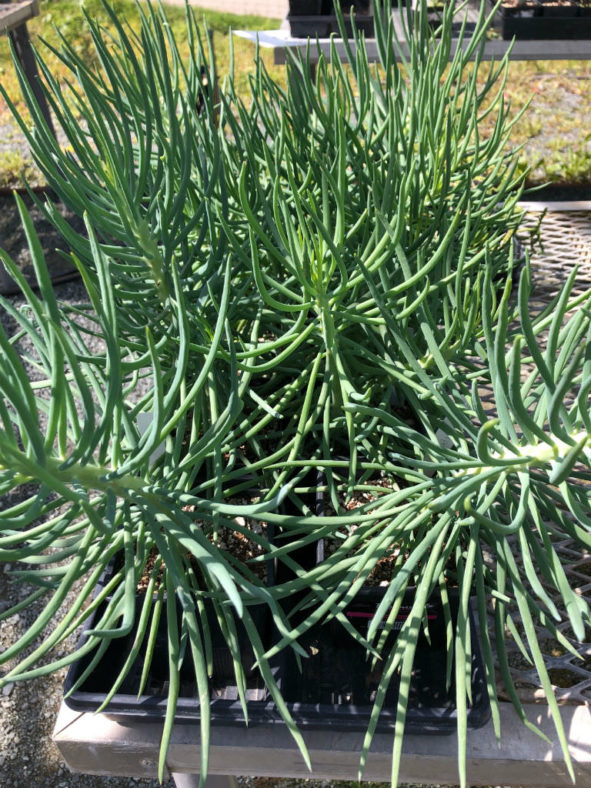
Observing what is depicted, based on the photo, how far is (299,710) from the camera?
1.38 ft

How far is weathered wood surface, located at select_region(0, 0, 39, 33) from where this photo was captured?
1398 mm

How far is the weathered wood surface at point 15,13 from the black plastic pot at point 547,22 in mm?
987

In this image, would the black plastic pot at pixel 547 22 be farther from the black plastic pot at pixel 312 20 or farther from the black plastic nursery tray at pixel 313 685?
the black plastic nursery tray at pixel 313 685

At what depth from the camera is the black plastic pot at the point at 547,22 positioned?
1.16 metres

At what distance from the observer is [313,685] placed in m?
0.46

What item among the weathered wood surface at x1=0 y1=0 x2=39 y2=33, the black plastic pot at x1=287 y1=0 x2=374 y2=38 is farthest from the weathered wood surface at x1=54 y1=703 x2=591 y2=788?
the weathered wood surface at x1=0 y1=0 x2=39 y2=33

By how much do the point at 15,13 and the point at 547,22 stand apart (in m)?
1.11

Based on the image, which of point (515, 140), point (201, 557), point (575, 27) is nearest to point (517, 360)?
point (201, 557)

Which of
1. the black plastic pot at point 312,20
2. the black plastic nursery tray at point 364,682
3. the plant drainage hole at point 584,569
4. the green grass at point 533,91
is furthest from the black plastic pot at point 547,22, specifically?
the black plastic nursery tray at point 364,682

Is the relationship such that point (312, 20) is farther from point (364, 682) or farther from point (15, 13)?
point (364, 682)

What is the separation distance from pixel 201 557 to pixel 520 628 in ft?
1.07

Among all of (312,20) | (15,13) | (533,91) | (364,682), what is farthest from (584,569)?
(533,91)

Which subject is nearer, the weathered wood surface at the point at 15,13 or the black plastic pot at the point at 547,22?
the black plastic pot at the point at 547,22

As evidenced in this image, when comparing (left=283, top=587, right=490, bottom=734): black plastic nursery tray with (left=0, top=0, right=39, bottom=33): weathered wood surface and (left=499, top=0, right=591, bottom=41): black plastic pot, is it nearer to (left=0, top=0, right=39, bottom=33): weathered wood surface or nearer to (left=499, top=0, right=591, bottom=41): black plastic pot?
(left=499, top=0, right=591, bottom=41): black plastic pot
